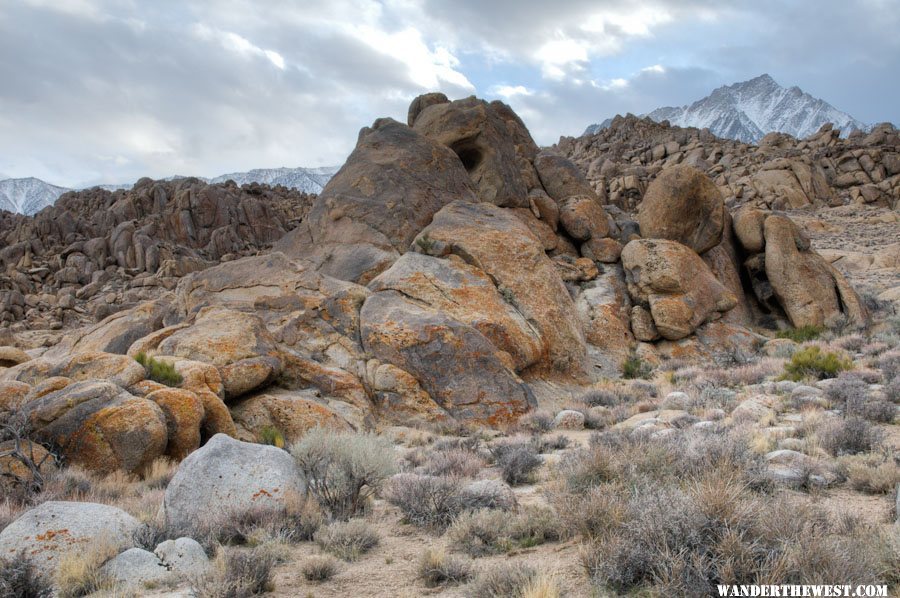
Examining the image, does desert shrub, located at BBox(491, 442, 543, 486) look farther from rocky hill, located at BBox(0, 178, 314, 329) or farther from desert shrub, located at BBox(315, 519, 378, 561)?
rocky hill, located at BBox(0, 178, 314, 329)

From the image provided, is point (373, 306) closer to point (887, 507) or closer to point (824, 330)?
point (887, 507)

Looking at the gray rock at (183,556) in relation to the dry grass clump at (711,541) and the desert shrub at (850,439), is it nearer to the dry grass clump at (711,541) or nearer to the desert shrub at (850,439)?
the dry grass clump at (711,541)

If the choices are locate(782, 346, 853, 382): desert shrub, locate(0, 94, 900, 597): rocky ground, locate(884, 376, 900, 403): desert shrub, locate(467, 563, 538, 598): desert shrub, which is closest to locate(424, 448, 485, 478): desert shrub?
locate(0, 94, 900, 597): rocky ground

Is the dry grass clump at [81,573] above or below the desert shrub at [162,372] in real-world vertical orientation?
below

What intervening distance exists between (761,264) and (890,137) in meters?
53.2

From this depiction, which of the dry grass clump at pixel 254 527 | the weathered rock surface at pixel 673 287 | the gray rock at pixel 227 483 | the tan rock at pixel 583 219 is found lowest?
the dry grass clump at pixel 254 527

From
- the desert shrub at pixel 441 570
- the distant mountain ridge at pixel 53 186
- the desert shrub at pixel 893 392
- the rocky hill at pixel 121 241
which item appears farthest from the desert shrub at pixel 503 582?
Answer: the distant mountain ridge at pixel 53 186

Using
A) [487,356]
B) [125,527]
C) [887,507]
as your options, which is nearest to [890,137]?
[487,356]

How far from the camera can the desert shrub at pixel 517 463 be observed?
7.53 m

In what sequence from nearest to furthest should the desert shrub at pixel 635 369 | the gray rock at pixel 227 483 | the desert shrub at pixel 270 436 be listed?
the gray rock at pixel 227 483, the desert shrub at pixel 270 436, the desert shrub at pixel 635 369

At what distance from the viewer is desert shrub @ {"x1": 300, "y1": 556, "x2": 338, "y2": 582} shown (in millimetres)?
4723

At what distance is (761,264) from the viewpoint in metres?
22.5

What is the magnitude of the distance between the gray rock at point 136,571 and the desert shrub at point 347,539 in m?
1.27

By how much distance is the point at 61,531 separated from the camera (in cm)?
502
